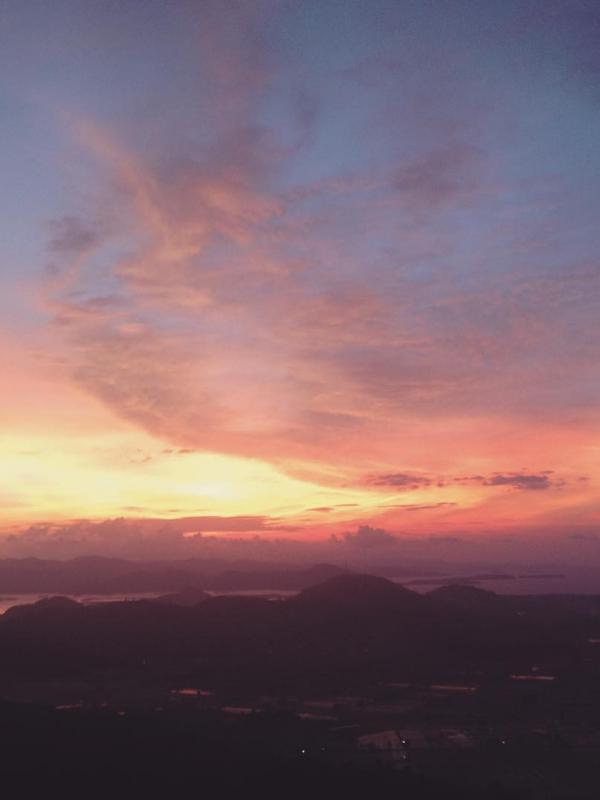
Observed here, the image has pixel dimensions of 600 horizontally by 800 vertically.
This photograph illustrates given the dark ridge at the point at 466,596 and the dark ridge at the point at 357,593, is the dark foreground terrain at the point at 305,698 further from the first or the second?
the dark ridge at the point at 466,596

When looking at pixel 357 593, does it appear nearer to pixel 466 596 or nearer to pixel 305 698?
pixel 466 596

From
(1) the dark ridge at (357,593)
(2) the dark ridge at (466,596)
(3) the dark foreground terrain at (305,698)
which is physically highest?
(1) the dark ridge at (357,593)

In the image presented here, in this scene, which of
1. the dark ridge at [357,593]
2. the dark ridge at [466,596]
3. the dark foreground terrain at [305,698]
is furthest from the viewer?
the dark ridge at [466,596]

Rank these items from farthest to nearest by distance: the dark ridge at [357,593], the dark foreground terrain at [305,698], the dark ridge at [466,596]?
the dark ridge at [466,596], the dark ridge at [357,593], the dark foreground terrain at [305,698]

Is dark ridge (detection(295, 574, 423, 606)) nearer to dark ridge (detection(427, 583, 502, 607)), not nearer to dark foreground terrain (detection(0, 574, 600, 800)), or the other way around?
dark foreground terrain (detection(0, 574, 600, 800))

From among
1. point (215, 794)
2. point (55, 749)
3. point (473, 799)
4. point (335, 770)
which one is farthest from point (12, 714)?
point (473, 799)

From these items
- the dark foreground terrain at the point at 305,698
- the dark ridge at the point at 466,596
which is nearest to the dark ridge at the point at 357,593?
the dark foreground terrain at the point at 305,698

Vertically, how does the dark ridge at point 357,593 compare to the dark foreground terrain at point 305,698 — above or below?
above

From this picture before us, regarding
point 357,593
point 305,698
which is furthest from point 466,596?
point 305,698

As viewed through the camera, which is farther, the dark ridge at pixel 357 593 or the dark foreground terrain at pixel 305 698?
the dark ridge at pixel 357 593

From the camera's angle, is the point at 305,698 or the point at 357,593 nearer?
the point at 305,698
